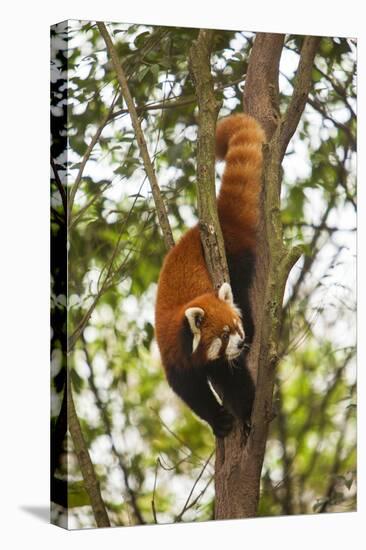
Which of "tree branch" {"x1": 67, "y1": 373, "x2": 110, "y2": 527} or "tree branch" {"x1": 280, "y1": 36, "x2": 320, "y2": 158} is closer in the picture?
"tree branch" {"x1": 67, "y1": 373, "x2": 110, "y2": 527}

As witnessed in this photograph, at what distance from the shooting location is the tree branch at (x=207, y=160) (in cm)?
448

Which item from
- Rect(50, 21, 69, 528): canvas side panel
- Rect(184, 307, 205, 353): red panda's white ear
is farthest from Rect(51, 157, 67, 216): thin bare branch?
Rect(184, 307, 205, 353): red panda's white ear

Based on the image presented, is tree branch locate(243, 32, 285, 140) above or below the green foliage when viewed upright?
above

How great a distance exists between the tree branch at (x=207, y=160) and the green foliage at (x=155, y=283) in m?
0.04

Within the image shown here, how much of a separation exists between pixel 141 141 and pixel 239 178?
512 millimetres

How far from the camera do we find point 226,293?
4449mm

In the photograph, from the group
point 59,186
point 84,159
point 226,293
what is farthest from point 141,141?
point 226,293

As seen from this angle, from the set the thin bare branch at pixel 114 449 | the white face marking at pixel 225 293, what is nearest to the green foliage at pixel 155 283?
the thin bare branch at pixel 114 449

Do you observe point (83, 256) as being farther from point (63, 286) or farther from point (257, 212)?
point (257, 212)

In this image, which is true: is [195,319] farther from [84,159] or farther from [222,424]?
[84,159]

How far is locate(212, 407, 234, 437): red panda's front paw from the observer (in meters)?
4.50

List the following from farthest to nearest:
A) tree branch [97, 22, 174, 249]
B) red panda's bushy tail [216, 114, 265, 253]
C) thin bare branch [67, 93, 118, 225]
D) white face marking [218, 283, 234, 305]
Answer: red panda's bushy tail [216, 114, 265, 253]
white face marking [218, 283, 234, 305]
tree branch [97, 22, 174, 249]
thin bare branch [67, 93, 118, 225]

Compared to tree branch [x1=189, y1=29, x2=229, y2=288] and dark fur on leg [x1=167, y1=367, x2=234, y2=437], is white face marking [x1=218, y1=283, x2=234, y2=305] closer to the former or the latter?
tree branch [x1=189, y1=29, x2=229, y2=288]

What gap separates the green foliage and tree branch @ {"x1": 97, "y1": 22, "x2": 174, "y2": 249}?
27mm
